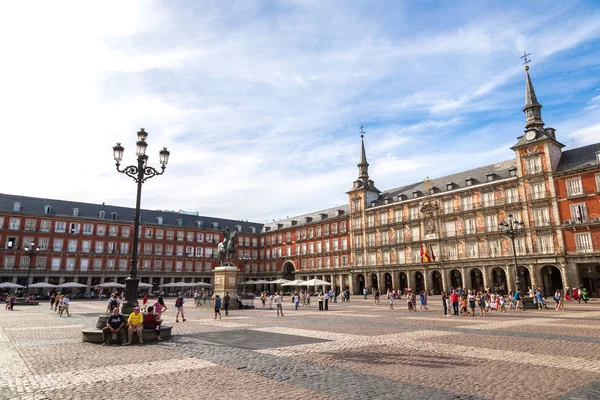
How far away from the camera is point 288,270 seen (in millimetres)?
71375

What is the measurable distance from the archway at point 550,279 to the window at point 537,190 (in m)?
7.40

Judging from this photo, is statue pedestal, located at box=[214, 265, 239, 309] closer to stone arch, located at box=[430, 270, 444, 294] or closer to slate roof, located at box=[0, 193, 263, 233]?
stone arch, located at box=[430, 270, 444, 294]

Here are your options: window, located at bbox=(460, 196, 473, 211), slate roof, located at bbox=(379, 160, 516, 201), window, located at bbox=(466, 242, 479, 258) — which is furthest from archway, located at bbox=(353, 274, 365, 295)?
window, located at bbox=(460, 196, 473, 211)

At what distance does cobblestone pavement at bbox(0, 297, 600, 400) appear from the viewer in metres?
6.43

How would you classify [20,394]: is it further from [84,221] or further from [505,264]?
[84,221]

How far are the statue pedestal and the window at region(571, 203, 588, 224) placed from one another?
32398 mm

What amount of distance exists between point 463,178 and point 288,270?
36616mm

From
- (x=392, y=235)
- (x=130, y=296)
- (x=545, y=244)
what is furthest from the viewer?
(x=392, y=235)

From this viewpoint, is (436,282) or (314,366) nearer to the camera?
(314,366)

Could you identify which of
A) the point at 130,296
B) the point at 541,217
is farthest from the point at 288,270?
the point at 130,296

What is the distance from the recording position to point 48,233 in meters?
55.2

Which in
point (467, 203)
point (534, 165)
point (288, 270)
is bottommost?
point (288, 270)

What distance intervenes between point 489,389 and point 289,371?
3800 millimetres

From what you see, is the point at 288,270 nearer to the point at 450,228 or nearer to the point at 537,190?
the point at 450,228
